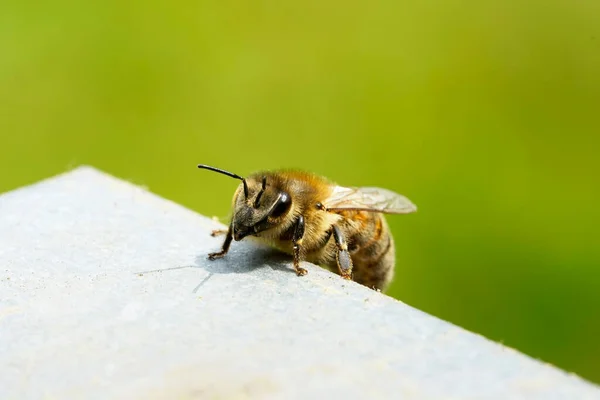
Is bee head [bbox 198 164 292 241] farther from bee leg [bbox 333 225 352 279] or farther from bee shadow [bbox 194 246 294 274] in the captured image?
bee leg [bbox 333 225 352 279]

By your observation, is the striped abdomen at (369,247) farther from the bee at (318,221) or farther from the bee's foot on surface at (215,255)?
the bee's foot on surface at (215,255)

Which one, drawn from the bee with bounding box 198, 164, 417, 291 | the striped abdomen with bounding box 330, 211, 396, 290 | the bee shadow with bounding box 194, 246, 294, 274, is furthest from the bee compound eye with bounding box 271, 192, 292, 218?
the striped abdomen with bounding box 330, 211, 396, 290

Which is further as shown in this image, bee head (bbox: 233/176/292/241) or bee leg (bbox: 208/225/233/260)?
bee head (bbox: 233/176/292/241)

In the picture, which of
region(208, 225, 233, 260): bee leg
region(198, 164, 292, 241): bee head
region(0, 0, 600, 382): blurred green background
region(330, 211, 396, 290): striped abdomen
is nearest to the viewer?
region(208, 225, 233, 260): bee leg

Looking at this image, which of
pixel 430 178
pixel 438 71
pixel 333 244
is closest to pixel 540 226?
pixel 430 178

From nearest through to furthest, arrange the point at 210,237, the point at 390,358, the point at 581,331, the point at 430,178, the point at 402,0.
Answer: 1. the point at 390,358
2. the point at 210,237
3. the point at 581,331
4. the point at 430,178
5. the point at 402,0

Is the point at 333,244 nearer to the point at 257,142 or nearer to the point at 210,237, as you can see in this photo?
the point at 210,237

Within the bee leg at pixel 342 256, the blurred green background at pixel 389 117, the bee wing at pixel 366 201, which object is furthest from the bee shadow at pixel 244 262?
the blurred green background at pixel 389 117

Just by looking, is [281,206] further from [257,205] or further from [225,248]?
[225,248]
